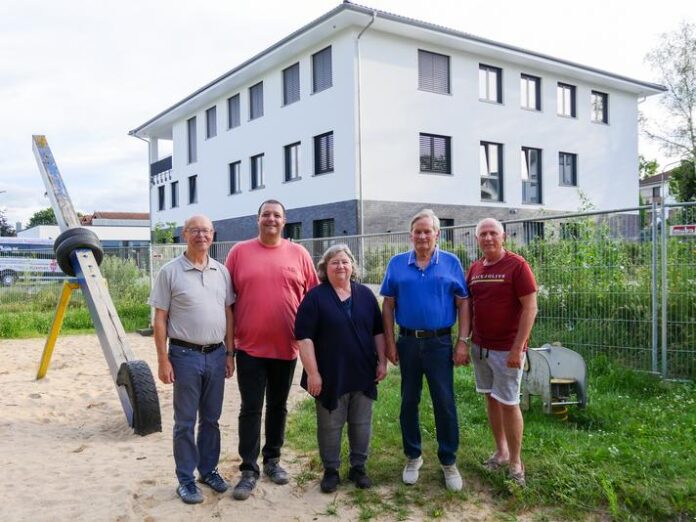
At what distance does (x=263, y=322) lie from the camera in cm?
421

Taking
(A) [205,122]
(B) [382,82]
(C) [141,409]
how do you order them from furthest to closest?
(A) [205,122] < (B) [382,82] < (C) [141,409]

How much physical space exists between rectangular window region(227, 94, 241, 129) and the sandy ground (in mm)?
19011

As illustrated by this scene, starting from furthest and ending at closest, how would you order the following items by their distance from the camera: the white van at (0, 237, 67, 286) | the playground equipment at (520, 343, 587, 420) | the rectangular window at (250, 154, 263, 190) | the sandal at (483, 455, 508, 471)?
the rectangular window at (250, 154, 263, 190) < the white van at (0, 237, 67, 286) < the playground equipment at (520, 343, 587, 420) < the sandal at (483, 455, 508, 471)

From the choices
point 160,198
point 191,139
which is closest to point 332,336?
point 191,139

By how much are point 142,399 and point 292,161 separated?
Answer: 17519 millimetres

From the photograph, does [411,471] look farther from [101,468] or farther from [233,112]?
[233,112]

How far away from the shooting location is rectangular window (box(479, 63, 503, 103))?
22.1 m

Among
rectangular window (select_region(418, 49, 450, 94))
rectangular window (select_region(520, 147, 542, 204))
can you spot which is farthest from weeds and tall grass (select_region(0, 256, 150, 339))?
rectangular window (select_region(520, 147, 542, 204))

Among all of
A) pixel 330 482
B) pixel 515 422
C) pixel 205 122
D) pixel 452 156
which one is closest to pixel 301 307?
pixel 330 482

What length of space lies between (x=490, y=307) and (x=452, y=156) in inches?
694

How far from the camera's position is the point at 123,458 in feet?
16.8

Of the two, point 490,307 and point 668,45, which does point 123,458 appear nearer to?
point 490,307

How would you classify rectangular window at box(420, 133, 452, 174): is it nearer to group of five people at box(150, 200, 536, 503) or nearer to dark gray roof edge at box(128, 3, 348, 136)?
dark gray roof edge at box(128, 3, 348, 136)

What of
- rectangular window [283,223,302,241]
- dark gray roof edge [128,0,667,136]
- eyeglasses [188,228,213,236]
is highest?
dark gray roof edge [128,0,667,136]
